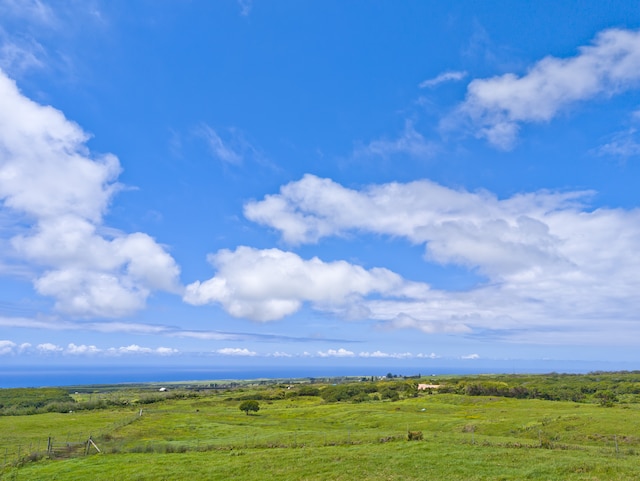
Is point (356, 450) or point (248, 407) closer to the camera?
point (356, 450)

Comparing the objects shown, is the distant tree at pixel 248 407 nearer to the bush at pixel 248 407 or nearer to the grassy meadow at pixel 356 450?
→ the bush at pixel 248 407

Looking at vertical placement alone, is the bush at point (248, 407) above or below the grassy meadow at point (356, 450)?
below

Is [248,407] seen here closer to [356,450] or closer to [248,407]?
[248,407]

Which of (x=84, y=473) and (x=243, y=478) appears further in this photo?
(x=84, y=473)

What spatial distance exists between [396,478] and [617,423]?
4146 cm

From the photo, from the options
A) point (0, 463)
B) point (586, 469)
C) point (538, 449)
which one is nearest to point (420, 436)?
point (538, 449)

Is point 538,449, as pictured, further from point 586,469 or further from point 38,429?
point 38,429

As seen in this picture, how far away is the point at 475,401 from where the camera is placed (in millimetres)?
98500

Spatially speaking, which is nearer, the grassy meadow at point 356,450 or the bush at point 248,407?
the grassy meadow at point 356,450

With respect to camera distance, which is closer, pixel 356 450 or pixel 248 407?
pixel 356 450

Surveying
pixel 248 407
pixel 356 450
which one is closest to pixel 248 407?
pixel 248 407

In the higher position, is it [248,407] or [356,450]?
[356,450]

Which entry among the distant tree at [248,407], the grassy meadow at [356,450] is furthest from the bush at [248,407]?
the grassy meadow at [356,450]

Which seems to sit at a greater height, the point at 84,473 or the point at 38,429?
the point at 84,473
